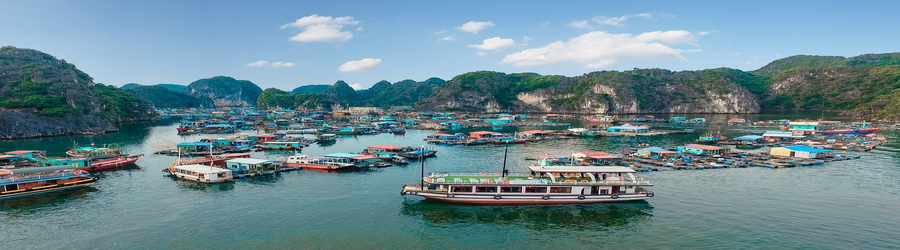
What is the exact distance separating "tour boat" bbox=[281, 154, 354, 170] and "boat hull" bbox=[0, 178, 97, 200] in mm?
19395

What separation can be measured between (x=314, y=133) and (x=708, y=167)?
91228 millimetres

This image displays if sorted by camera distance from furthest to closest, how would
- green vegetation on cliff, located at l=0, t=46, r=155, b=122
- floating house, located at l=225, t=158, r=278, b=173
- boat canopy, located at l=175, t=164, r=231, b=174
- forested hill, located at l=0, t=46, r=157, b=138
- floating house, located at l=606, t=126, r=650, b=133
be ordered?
floating house, located at l=606, t=126, r=650, b=133
green vegetation on cliff, located at l=0, t=46, r=155, b=122
forested hill, located at l=0, t=46, r=157, b=138
floating house, located at l=225, t=158, r=278, b=173
boat canopy, located at l=175, t=164, r=231, b=174

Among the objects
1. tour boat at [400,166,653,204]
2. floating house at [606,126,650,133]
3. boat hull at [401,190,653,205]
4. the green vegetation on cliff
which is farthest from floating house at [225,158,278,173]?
floating house at [606,126,650,133]

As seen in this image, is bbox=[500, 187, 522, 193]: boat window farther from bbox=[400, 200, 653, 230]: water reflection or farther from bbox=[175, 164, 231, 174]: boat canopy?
bbox=[175, 164, 231, 174]: boat canopy

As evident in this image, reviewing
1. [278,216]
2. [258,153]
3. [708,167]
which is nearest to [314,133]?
[258,153]

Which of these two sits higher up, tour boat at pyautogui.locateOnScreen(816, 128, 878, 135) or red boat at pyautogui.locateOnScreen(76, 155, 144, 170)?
tour boat at pyautogui.locateOnScreen(816, 128, 878, 135)

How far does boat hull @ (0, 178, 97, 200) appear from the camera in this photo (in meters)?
37.6

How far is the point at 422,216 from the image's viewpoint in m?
34.8

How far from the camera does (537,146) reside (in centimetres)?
8325

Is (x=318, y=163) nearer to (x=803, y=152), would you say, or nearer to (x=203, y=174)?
(x=203, y=174)

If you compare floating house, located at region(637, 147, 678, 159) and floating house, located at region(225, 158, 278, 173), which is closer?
floating house, located at region(225, 158, 278, 173)

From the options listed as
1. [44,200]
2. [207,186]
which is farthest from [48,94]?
[207,186]

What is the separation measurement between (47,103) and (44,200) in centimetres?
9148

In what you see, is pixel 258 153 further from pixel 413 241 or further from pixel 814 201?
pixel 814 201
